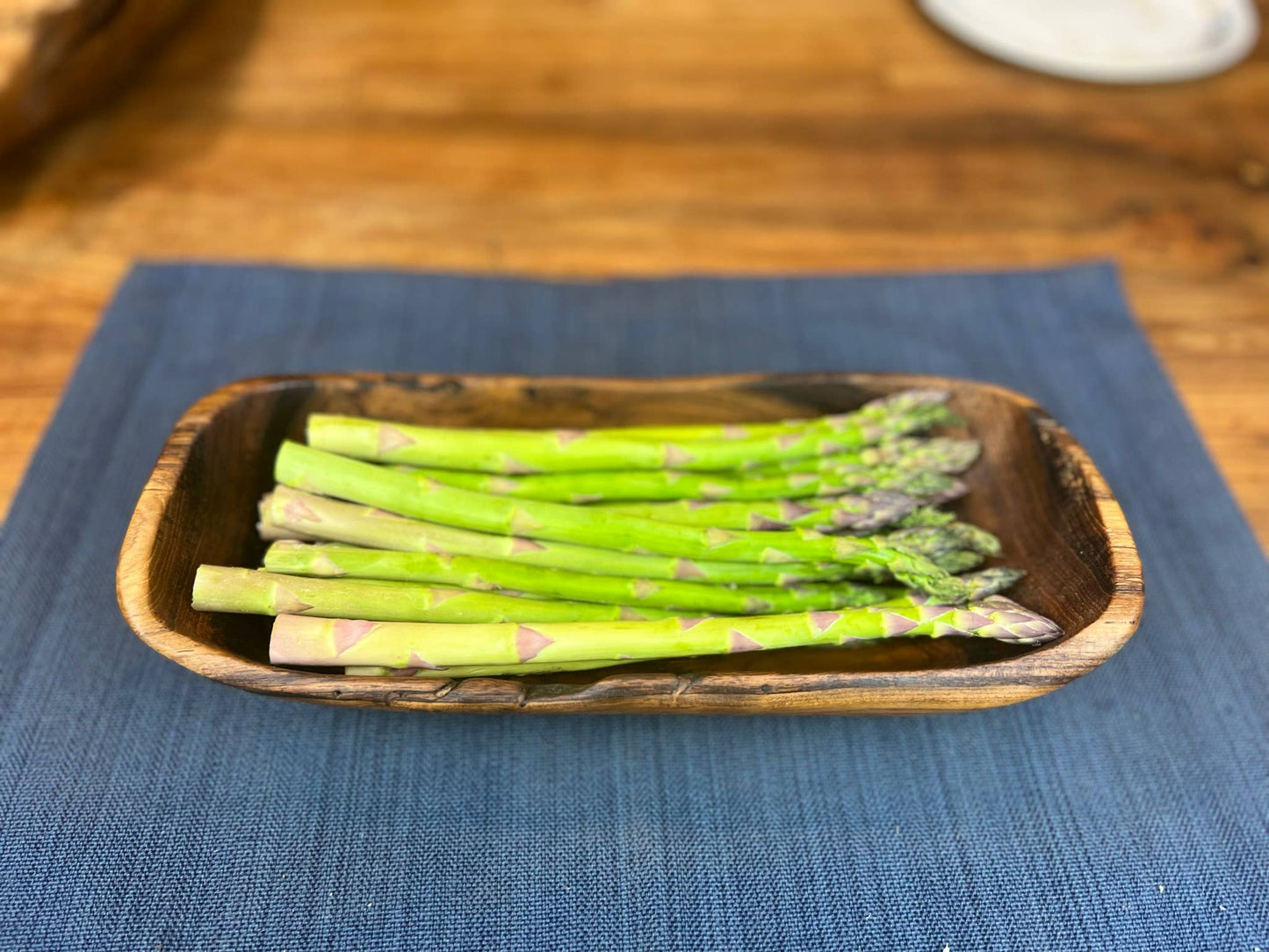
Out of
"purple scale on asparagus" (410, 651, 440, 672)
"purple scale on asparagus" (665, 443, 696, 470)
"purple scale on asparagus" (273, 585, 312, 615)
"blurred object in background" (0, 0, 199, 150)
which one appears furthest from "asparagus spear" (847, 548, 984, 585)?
"blurred object in background" (0, 0, 199, 150)

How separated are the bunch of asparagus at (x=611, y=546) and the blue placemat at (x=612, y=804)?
0.71 feet

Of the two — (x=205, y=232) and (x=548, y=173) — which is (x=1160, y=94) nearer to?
Answer: (x=548, y=173)

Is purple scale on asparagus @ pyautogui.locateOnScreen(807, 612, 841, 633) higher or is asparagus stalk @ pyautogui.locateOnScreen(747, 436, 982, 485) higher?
asparagus stalk @ pyautogui.locateOnScreen(747, 436, 982, 485)

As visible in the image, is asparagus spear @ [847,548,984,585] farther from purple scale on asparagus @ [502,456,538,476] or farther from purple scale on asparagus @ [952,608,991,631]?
purple scale on asparagus @ [502,456,538,476]

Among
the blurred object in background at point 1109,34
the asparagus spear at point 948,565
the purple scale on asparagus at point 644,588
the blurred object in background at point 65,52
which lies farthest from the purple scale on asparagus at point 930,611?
the blurred object in background at point 65,52

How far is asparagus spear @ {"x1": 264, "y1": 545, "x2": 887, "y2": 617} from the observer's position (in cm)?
123

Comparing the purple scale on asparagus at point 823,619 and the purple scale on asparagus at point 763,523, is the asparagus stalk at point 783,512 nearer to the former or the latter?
the purple scale on asparagus at point 763,523

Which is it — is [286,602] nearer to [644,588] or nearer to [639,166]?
[644,588]

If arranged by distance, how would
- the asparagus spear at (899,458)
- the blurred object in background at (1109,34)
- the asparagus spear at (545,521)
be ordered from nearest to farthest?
the asparagus spear at (545,521), the asparagus spear at (899,458), the blurred object in background at (1109,34)

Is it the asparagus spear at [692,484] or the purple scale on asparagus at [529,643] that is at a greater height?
the asparagus spear at [692,484]

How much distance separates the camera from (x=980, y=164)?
7.50 feet

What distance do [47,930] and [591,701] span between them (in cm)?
78

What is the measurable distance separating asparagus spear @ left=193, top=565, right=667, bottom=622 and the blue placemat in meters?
0.20

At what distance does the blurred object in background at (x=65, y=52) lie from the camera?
1796 millimetres
